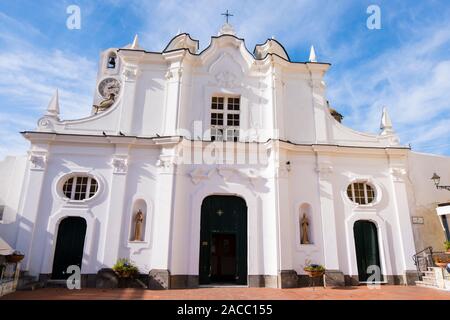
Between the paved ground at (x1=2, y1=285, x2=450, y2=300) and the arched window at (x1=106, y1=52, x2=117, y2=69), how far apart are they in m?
22.0

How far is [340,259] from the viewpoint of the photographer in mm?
11578

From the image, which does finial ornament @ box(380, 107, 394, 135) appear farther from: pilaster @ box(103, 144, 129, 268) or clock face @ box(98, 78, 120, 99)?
clock face @ box(98, 78, 120, 99)

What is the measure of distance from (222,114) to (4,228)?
362 inches

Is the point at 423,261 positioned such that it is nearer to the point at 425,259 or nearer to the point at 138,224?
the point at 425,259

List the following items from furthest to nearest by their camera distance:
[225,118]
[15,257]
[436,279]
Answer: [225,118] < [436,279] < [15,257]

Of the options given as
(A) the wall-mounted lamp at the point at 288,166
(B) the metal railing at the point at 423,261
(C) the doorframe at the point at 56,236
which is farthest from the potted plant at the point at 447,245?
(C) the doorframe at the point at 56,236

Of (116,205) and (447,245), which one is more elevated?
(116,205)

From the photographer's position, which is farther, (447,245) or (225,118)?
(225,118)

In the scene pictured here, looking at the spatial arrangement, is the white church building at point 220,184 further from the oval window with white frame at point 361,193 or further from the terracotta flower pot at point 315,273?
the terracotta flower pot at point 315,273

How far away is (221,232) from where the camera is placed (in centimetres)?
1161

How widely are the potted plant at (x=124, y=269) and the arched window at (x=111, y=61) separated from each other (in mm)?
21568

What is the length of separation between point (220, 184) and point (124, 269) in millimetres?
4509

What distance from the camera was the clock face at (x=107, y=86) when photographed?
26094 millimetres

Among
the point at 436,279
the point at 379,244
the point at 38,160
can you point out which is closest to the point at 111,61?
the point at 38,160
